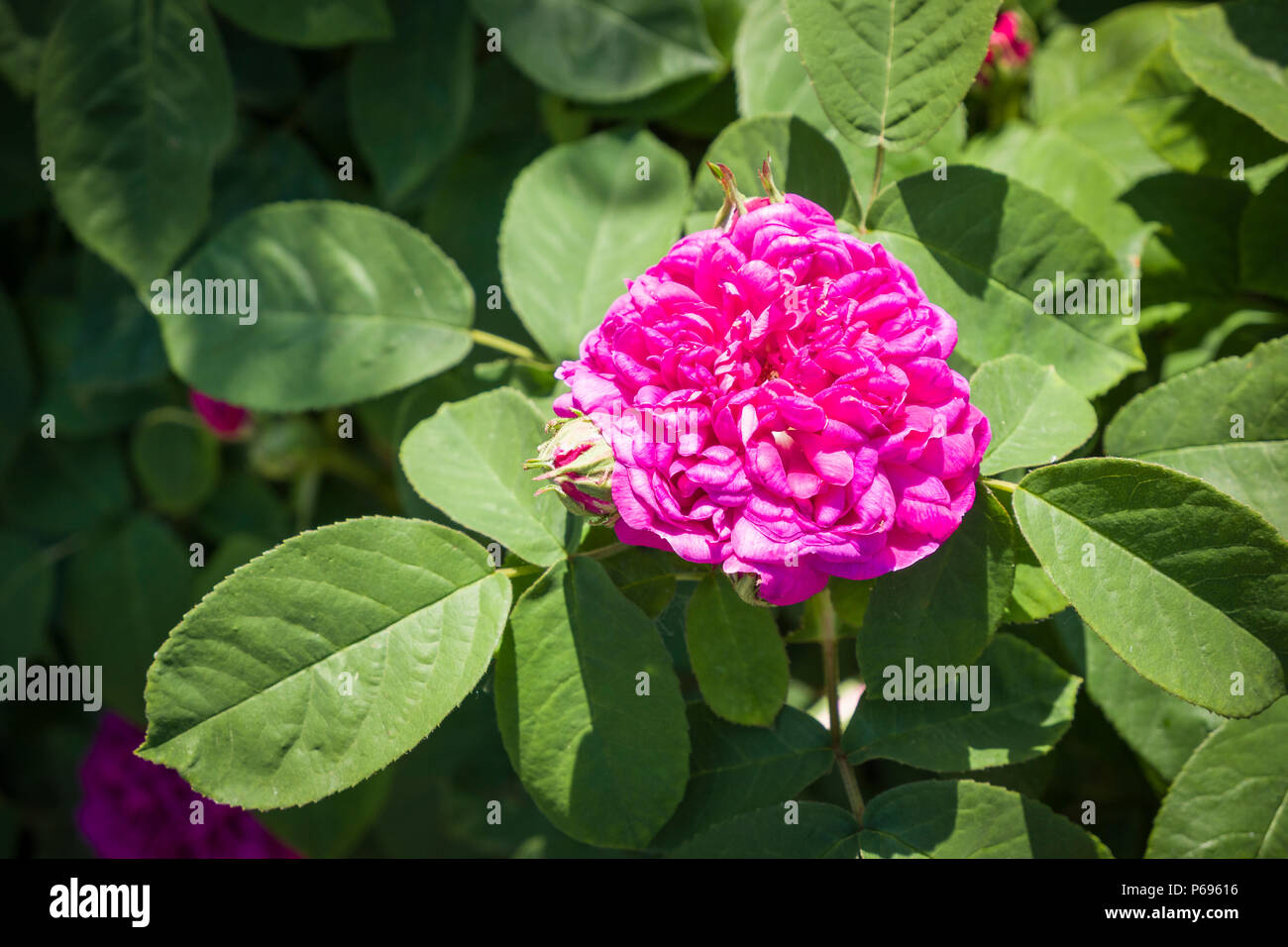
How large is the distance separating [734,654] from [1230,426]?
1.96 ft

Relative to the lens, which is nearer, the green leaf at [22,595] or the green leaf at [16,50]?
the green leaf at [16,50]

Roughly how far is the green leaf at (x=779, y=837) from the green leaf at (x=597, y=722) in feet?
0.27

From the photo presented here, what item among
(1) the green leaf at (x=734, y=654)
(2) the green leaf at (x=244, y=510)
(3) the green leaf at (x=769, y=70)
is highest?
(3) the green leaf at (x=769, y=70)

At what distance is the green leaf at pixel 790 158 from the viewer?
1.05m

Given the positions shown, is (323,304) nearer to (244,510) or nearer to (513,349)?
(513,349)

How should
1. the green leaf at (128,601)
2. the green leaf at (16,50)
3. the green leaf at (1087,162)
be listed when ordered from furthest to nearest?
the green leaf at (128,601) → the green leaf at (16,50) → the green leaf at (1087,162)

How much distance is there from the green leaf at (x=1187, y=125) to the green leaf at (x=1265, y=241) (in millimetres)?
60

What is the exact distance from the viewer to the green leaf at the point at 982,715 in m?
0.98

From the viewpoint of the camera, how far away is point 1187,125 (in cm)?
118

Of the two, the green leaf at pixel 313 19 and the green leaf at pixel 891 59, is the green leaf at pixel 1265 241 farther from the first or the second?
the green leaf at pixel 313 19

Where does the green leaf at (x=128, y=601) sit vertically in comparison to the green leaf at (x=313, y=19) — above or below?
below

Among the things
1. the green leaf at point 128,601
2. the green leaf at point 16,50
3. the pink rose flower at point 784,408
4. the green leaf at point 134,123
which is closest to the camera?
the pink rose flower at point 784,408

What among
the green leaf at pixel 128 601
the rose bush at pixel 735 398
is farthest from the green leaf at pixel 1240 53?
the green leaf at pixel 128 601

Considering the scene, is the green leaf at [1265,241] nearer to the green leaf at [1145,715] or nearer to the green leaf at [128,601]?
the green leaf at [1145,715]
